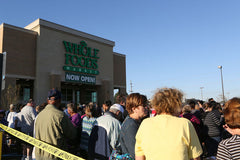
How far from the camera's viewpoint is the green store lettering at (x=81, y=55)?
26.8m

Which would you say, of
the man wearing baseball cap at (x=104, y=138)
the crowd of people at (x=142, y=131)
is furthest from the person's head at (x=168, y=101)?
the man wearing baseball cap at (x=104, y=138)

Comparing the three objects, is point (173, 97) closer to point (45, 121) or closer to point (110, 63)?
point (45, 121)

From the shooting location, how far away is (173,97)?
2.15m

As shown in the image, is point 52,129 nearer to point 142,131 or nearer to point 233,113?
point 142,131

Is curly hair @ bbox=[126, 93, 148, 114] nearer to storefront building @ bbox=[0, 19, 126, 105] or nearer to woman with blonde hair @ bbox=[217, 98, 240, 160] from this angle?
woman with blonde hair @ bbox=[217, 98, 240, 160]

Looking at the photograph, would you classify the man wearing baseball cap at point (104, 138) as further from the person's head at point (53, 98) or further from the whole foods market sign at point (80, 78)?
the whole foods market sign at point (80, 78)

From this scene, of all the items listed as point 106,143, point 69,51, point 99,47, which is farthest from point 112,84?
point 106,143

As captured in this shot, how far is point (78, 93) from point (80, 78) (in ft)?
15.4

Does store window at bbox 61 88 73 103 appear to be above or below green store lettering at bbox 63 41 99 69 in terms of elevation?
below

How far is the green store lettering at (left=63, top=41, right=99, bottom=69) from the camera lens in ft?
88.0

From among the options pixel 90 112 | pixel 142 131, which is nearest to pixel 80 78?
pixel 90 112

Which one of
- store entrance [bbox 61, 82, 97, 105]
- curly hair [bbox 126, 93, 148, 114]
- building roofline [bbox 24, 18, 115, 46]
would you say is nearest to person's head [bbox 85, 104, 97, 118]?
curly hair [bbox 126, 93, 148, 114]

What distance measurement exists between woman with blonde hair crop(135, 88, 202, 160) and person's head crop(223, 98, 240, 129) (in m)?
0.42

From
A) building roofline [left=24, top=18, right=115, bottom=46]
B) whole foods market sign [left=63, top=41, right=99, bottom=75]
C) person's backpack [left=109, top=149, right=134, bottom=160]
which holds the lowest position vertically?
person's backpack [left=109, top=149, right=134, bottom=160]
